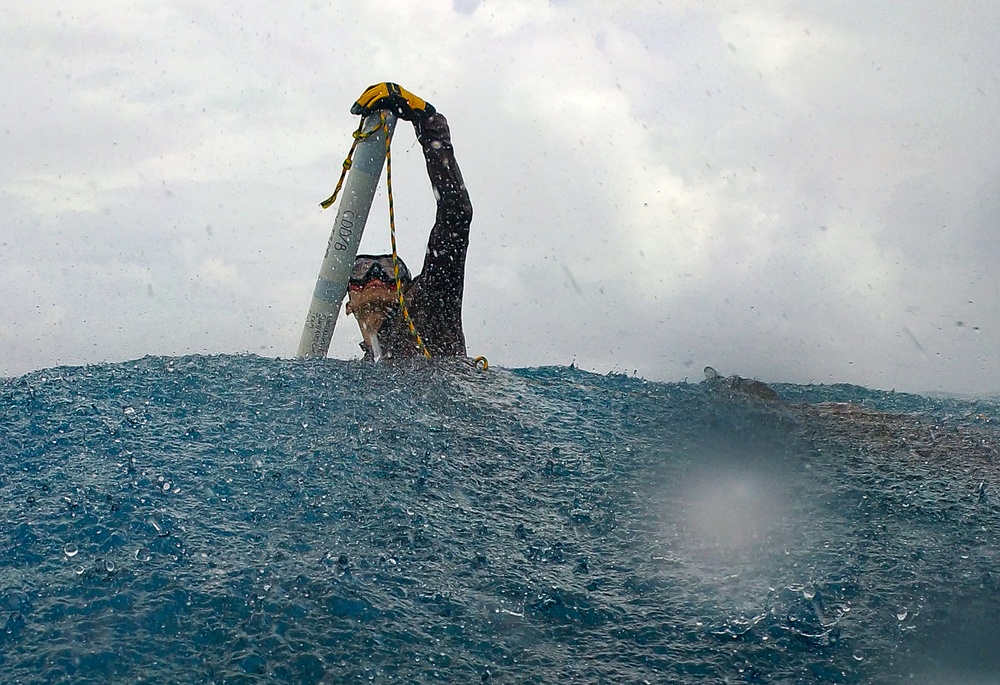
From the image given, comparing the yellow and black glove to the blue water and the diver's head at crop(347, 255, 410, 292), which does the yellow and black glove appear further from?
the blue water

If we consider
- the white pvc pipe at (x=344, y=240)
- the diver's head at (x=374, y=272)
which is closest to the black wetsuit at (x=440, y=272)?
the diver's head at (x=374, y=272)

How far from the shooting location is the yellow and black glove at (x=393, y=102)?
27.2 ft

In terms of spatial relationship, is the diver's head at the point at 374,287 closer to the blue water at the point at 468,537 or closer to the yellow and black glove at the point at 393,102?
the blue water at the point at 468,537

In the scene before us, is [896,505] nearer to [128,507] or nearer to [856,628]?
[856,628]

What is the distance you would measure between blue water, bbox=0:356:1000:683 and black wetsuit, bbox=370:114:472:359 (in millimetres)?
593

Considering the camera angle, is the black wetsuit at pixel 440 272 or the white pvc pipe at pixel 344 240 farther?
the white pvc pipe at pixel 344 240

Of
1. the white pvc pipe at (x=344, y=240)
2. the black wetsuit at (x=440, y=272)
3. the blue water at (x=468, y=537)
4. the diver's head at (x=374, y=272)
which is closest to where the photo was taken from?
the blue water at (x=468, y=537)

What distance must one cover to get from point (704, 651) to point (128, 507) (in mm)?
3725

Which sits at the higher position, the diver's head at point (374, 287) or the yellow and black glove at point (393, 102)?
the yellow and black glove at point (393, 102)

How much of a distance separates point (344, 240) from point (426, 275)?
1.05 metres

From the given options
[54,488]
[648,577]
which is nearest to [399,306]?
[54,488]

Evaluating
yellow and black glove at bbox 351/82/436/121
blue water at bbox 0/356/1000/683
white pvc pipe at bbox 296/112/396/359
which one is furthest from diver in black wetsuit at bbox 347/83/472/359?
blue water at bbox 0/356/1000/683

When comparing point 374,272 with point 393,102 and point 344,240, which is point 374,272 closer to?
point 344,240

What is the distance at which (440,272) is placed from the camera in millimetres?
8477
